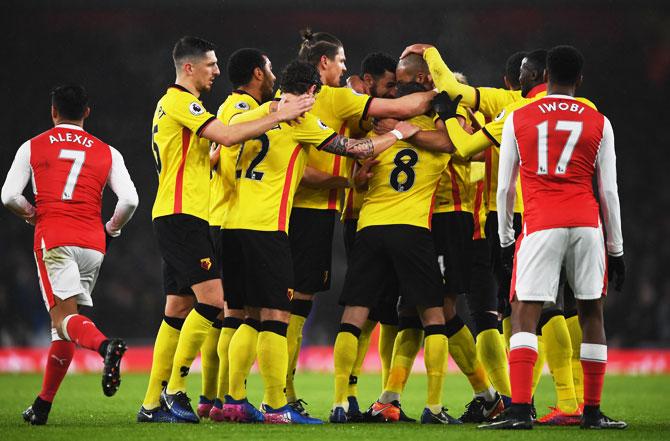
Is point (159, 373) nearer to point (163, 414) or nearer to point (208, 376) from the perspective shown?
point (163, 414)

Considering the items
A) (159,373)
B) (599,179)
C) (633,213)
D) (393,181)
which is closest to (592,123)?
(599,179)

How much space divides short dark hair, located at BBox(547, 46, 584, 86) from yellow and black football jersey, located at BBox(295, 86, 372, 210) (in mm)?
1508

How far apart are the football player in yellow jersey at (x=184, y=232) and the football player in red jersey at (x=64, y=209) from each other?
1.18 ft

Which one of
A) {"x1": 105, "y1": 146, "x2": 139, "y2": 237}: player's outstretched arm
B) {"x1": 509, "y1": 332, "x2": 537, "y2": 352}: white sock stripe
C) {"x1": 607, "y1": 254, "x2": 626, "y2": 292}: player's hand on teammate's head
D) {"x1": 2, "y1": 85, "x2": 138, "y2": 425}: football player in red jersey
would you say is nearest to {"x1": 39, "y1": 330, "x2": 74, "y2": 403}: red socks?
{"x1": 2, "y1": 85, "x2": 138, "y2": 425}: football player in red jersey

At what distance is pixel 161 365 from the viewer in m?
6.91

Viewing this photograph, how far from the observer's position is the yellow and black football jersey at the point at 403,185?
723 centimetres

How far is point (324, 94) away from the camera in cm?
746

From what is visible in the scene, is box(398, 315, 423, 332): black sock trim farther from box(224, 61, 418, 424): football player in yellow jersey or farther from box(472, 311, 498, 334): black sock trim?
box(224, 61, 418, 424): football player in yellow jersey

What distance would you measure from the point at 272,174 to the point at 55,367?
195cm

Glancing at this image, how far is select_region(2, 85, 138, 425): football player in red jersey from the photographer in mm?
6891

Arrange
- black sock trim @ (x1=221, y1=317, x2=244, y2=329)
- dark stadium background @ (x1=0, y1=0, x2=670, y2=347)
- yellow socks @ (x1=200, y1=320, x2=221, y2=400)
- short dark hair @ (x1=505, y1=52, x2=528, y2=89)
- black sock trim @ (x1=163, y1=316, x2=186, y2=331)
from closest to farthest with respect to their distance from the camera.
→ black sock trim @ (x1=163, y1=316, x2=186, y2=331) → black sock trim @ (x1=221, y1=317, x2=244, y2=329) → yellow socks @ (x1=200, y1=320, x2=221, y2=400) → short dark hair @ (x1=505, y1=52, x2=528, y2=89) → dark stadium background @ (x1=0, y1=0, x2=670, y2=347)

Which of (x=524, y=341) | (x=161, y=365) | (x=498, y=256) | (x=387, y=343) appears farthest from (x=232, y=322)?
(x=524, y=341)

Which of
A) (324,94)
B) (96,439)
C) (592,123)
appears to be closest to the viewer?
(96,439)

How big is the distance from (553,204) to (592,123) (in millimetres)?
548
